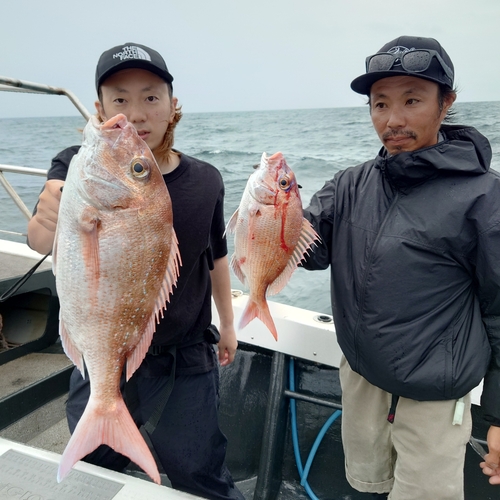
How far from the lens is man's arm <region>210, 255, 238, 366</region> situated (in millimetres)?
2225

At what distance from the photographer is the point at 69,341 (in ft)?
4.86

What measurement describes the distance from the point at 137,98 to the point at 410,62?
1.17m

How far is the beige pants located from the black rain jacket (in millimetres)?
126

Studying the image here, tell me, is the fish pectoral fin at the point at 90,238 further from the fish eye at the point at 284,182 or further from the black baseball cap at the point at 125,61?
the fish eye at the point at 284,182

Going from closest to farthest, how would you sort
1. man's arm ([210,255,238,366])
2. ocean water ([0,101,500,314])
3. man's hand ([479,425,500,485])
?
man's hand ([479,425,500,485]), man's arm ([210,255,238,366]), ocean water ([0,101,500,314])

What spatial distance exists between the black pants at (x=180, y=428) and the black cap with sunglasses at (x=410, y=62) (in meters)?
1.60

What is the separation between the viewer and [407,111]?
1.94m

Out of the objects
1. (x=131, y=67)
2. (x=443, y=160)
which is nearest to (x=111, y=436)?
(x=131, y=67)

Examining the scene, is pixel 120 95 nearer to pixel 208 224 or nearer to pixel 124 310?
pixel 208 224

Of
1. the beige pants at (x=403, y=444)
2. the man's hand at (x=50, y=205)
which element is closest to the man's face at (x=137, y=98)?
the man's hand at (x=50, y=205)

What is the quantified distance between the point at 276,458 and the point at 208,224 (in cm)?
172

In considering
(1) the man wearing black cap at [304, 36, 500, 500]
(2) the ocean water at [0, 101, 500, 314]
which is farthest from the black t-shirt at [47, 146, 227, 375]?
(2) the ocean water at [0, 101, 500, 314]

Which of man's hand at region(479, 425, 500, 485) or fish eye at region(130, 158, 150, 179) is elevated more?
fish eye at region(130, 158, 150, 179)

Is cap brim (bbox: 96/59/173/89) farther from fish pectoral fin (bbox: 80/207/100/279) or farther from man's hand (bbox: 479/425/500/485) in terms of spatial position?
man's hand (bbox: 479/425/500/485)
